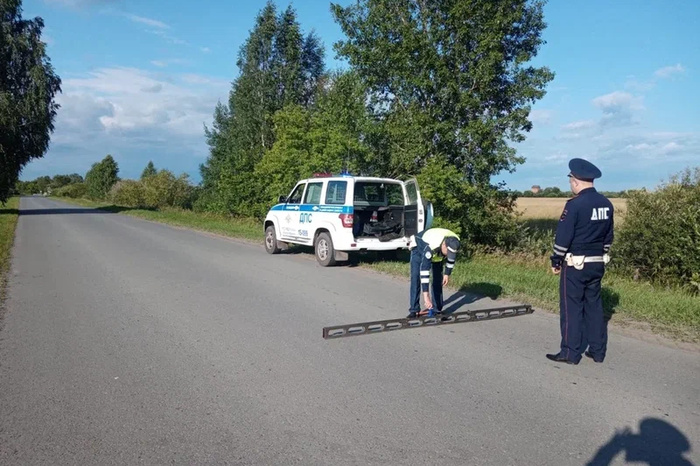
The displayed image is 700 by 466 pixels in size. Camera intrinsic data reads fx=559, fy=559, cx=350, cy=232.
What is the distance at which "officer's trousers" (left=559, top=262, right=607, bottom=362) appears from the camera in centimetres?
547

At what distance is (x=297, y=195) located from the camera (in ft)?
47.7

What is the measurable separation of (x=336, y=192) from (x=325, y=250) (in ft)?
4.41

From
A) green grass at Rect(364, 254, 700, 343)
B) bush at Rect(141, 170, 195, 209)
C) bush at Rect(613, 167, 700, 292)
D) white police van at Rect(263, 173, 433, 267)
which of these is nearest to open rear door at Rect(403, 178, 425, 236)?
white police van at Rect(263, 173, 433, 267)

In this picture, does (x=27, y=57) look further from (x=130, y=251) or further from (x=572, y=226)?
(x=572, y=226)

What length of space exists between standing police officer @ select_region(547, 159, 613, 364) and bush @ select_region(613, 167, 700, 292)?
288 inches

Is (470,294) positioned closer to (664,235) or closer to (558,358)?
(558,358)

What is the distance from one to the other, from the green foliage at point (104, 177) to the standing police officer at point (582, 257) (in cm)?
8425

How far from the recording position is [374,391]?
4707 millimetres

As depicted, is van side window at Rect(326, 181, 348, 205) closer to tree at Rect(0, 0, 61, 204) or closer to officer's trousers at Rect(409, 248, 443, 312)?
officer's trousers at Rect(409, 248, 443, 312)

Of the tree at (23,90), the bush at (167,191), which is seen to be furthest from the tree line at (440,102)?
the bush at (167,191)

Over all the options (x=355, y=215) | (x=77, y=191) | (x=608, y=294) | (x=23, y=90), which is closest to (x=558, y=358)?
(x=608, y=294)

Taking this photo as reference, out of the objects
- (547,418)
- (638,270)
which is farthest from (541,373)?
(638,270)

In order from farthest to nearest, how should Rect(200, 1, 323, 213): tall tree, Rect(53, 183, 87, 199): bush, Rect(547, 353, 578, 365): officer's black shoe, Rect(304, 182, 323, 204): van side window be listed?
Rect(53, 183, 87, 199): bush
Rect(200, 1, 323, 213): tall tree
Rect(304, 182, 323, 204): van side window
Rect(547, 353, 578, 365): officer's black shoe

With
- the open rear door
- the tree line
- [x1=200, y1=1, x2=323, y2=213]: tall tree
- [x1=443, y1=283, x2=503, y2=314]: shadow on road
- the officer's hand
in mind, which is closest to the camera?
the officer's hand
